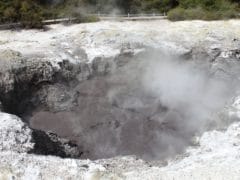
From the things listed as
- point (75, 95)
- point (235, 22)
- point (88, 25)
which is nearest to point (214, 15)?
point (235, 22)

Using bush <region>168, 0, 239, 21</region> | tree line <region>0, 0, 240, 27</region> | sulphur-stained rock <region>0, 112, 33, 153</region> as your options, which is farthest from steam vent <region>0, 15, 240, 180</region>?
tree line <region>0, 0, 240, 27</region>

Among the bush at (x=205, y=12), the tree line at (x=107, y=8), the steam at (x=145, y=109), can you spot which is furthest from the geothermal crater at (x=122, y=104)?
the tree line at (x=107, y=8)

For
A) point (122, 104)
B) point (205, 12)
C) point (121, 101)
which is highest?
point (205, 12)

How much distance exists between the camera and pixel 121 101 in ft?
67.4

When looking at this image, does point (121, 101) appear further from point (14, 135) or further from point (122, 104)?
point (14, 135)

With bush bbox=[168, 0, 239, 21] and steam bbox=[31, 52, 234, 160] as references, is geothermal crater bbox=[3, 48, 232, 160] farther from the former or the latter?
bush bbox=[168, 0, 239, 21]

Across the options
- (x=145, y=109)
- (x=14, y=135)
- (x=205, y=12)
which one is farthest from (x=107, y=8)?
(x=14, y=135)

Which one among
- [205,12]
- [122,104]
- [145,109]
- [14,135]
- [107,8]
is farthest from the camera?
[107,8]

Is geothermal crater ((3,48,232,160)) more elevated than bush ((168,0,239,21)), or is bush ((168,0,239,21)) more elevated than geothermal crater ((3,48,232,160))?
bush ((168,0,239,21))

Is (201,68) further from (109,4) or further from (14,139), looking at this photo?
(14,139)

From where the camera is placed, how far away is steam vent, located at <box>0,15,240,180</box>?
1542cm

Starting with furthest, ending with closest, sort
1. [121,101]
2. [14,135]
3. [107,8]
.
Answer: [107,8] < [121,101] < [14,135]

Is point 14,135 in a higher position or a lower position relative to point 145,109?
higher

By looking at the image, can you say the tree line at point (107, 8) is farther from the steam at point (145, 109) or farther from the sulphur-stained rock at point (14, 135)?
the sulphur-stained rock at point (14, 135)
